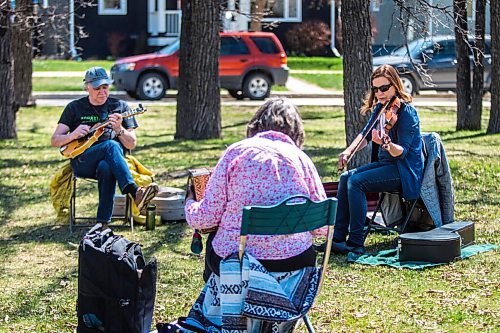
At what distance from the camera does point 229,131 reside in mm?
17156

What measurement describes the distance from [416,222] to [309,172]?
3296 mm

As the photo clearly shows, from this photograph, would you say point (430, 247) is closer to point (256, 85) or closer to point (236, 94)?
point (256, 85)

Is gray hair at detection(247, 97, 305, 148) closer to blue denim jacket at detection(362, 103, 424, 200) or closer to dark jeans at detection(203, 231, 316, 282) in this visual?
dark jeans at detection(203, 231, 316, 282)

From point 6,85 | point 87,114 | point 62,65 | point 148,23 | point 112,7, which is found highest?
point 112,7

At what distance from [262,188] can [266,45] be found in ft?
65.2

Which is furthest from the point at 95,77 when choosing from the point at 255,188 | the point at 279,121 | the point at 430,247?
the point at 255,188

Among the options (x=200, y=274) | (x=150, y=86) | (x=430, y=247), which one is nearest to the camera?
(x=200, y=274)

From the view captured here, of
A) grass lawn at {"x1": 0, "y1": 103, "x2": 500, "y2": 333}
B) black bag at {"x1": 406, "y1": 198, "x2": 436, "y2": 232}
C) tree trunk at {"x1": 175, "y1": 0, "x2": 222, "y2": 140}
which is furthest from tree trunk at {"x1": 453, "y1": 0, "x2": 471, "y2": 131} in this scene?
black bag at {"x1": 406, "y1": 198, "x2": 436, "y2": 232}

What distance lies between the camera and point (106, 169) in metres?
8.27

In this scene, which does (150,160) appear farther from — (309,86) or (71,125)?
(309,86)

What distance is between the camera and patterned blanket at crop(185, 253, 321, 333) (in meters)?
4.78

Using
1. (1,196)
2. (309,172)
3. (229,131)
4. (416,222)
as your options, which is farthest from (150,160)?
(309,172)

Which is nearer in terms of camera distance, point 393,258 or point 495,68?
point 393,258

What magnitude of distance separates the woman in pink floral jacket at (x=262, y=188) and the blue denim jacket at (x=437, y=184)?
2.85 meters
